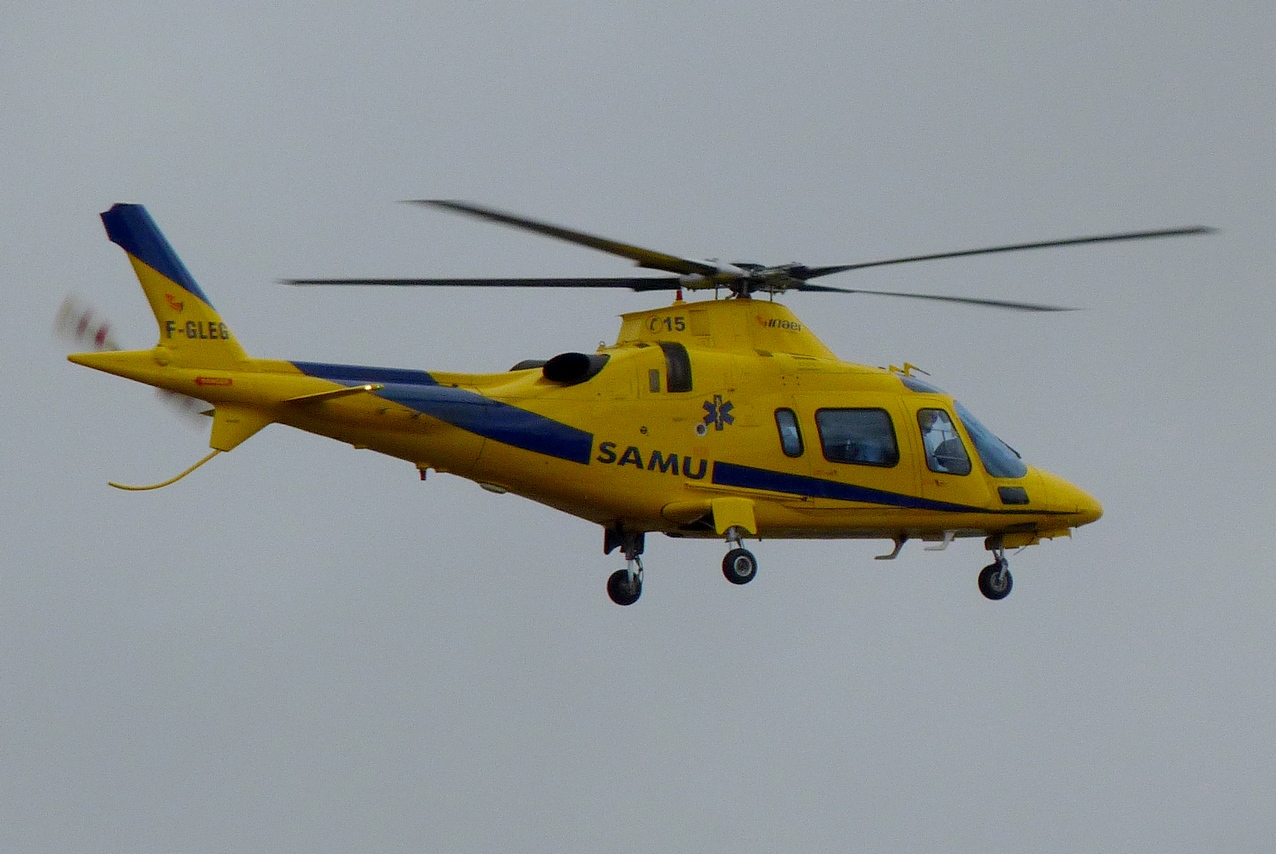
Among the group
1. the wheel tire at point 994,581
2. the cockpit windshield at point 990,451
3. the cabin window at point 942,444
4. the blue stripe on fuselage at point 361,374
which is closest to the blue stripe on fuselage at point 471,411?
the blue stripe on fuselage at point 361,374

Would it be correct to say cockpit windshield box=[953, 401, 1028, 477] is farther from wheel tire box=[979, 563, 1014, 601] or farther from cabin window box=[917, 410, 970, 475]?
wheel tire box=[979, 563, 1014, 601]

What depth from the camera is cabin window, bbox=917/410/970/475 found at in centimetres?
3136

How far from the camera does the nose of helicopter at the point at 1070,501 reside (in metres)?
32.7

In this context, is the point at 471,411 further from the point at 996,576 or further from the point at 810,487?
the point at 996,576

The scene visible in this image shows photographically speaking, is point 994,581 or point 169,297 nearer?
point 169,297

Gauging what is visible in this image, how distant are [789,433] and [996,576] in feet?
14.9

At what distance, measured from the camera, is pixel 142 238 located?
27031mm

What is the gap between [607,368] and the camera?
1159 inches

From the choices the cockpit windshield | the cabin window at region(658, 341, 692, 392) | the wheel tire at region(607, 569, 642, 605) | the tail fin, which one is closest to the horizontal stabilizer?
the tail fin

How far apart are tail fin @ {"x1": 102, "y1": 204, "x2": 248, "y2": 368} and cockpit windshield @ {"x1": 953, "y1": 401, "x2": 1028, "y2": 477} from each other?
10629mm

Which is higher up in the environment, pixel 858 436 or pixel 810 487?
pixel 858 436

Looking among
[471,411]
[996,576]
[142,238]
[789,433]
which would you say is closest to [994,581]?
[996,576]

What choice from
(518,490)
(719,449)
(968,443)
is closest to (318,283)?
(518,490)

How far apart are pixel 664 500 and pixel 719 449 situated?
1029mm
